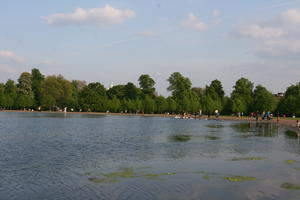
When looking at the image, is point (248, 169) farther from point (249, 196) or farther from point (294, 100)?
point (294, 100)

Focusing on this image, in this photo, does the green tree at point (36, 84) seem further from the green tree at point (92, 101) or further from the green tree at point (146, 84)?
the green tree at point (146, 84)

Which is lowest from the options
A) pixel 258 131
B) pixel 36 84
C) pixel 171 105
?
pixel 258 131

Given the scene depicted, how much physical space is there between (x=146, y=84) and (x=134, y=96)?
8683 millimetres

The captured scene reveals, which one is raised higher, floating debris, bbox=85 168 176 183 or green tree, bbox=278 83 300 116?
→ green tree, bbox=278 83 300 116

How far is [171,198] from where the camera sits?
14.5 m

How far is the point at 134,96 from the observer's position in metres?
174

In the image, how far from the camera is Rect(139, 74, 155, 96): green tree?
174m

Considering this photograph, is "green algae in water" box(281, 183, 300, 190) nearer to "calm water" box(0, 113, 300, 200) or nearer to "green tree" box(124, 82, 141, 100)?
"calm water" box(0, 113, 300, 200)

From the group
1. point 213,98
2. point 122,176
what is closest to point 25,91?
point 213,98

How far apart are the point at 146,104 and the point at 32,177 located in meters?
130

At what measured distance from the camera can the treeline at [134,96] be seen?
132 metres

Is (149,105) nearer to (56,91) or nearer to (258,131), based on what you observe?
(56,91)

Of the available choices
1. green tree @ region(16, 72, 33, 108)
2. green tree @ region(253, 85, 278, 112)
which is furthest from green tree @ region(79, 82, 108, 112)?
green tree @ region(253, 85, 278, 112)

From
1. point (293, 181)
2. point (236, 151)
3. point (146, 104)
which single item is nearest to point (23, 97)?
point (146, 104)
